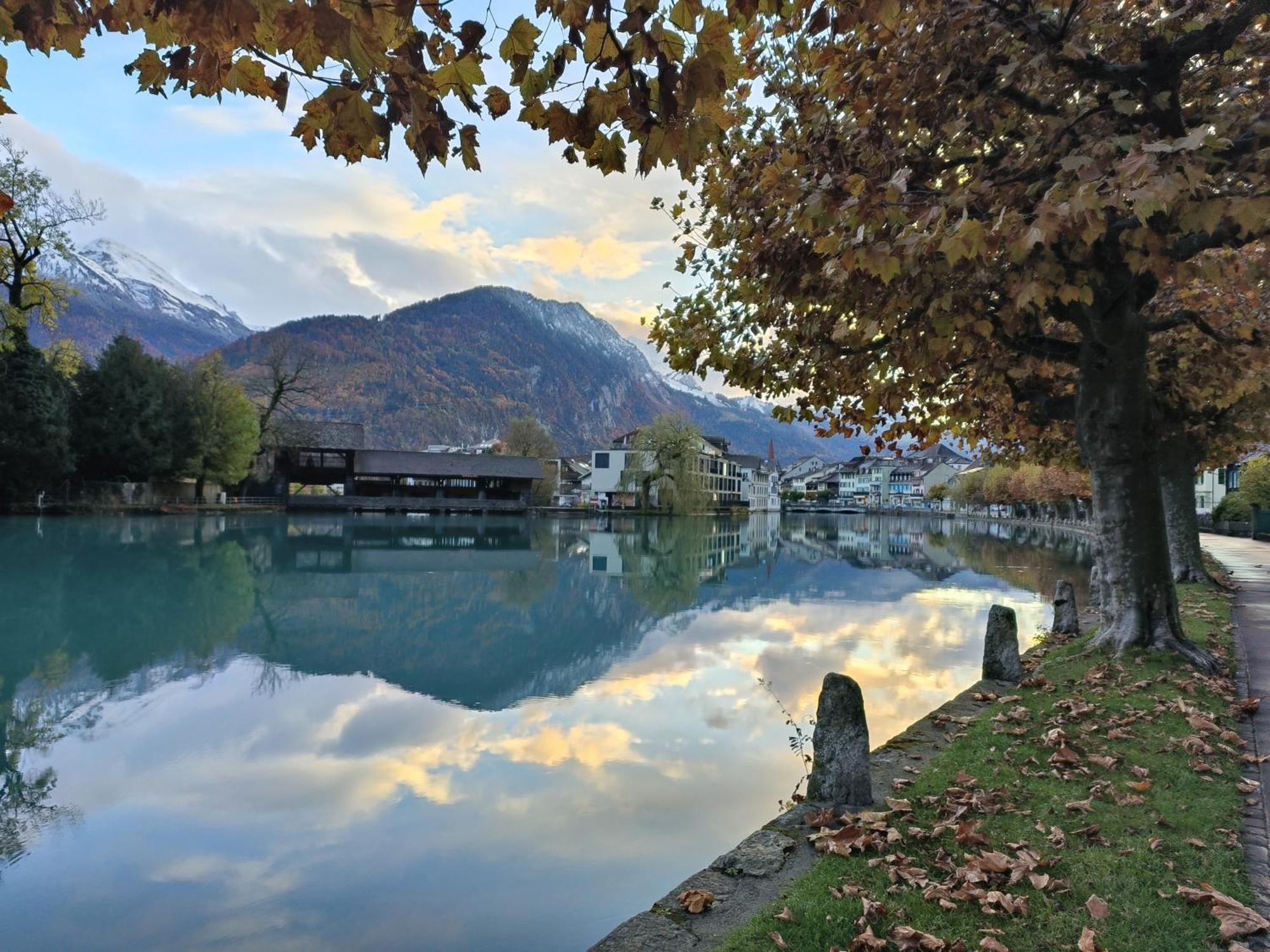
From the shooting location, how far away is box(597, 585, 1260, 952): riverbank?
10.7 ft

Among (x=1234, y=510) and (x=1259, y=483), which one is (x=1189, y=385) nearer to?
(x=1259, y=483)

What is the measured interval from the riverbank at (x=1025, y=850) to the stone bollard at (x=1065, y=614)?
535cm

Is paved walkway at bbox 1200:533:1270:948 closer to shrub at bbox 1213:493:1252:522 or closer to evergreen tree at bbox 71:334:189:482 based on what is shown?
shrub at bbox 1213:493:1252:522

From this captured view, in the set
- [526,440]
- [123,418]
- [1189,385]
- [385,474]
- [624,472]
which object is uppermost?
[526,440]

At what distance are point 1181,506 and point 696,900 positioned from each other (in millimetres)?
16020

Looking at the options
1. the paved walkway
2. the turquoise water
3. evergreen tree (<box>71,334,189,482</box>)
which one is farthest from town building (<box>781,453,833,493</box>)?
the turquoise water

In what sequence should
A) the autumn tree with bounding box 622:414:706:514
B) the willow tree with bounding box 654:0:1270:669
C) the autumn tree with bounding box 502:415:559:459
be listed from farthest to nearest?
the autumn tree with bounding box 502:415:559:459 < the autumn tree with bounding box 622:414:706:514 < the willow tree with bounding box 654:0:1270:669

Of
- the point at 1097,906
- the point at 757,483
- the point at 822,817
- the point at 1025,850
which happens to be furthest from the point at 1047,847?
the point at 757,483

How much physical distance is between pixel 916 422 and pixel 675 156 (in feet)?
24.7

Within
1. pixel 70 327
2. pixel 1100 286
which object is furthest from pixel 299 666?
pixel 70 327

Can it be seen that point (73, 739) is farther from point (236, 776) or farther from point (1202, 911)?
point (1202, 911)

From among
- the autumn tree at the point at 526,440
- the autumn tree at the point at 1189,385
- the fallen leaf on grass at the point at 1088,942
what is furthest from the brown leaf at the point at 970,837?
the autumn tree at the point at 526,440

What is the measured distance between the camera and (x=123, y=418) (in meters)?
43.8

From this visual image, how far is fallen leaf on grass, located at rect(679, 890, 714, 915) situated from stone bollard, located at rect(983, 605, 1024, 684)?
571cm
